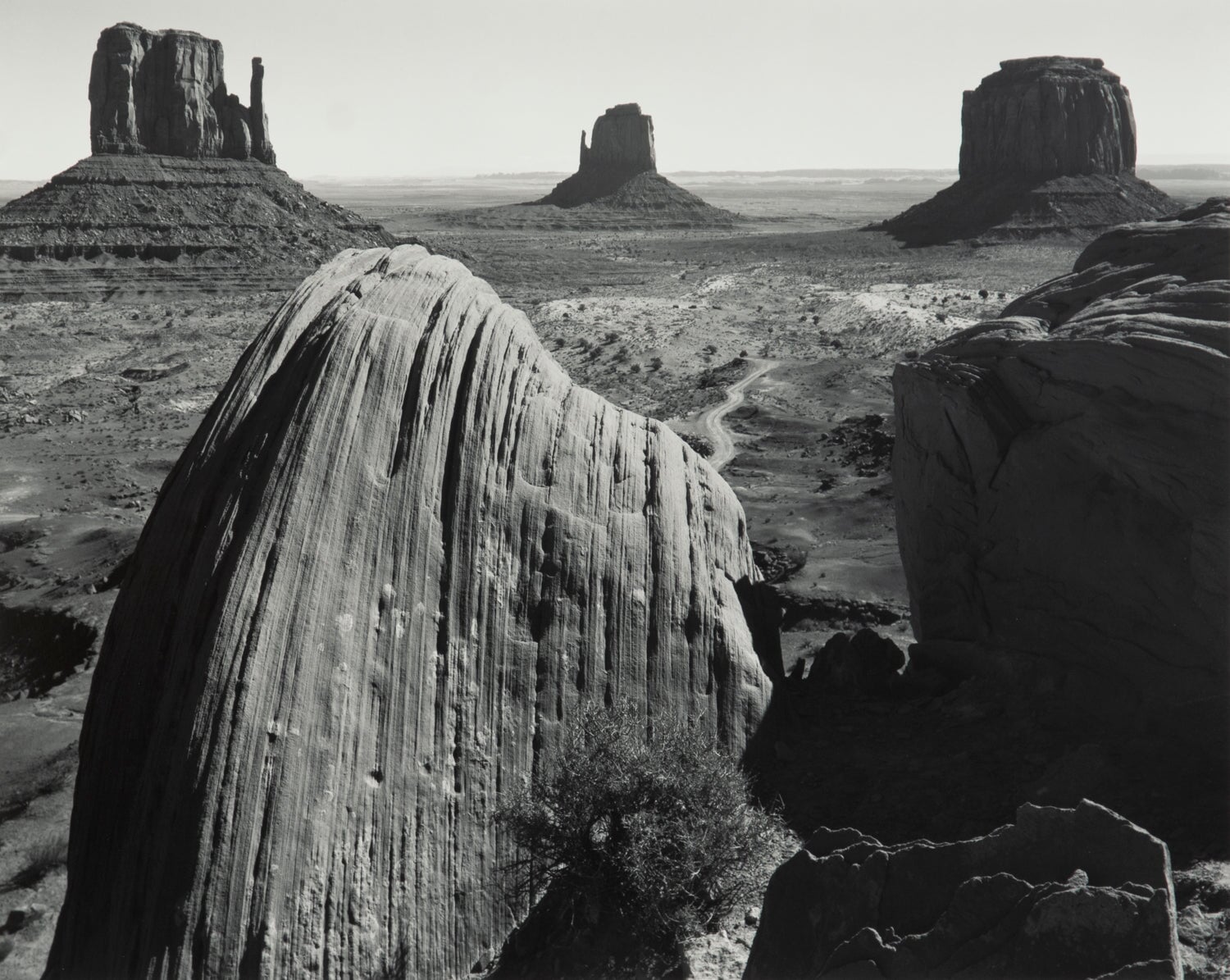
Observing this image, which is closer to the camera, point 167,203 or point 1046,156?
point 167,203

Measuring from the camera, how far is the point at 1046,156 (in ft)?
309

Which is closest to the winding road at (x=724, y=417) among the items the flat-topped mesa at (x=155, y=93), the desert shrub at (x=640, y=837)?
the desert shrub at (x=640, y=837)

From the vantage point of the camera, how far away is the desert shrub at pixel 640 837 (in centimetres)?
870

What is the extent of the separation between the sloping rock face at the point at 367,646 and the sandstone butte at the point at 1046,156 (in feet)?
274

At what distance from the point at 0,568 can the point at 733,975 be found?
2104 cm

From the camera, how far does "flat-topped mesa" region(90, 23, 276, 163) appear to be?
78062 millimetres

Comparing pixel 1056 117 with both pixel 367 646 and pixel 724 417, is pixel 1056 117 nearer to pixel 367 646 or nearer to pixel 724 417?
pixel 724 417

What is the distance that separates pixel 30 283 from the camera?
208 ft

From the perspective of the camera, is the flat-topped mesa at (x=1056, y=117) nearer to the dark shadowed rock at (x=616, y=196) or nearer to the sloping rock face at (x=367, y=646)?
the dark shadowed rock at (x=616, y=196)

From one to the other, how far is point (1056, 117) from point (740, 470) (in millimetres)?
75386

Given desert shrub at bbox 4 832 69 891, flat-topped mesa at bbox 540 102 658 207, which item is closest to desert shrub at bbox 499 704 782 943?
desert shrub at bbox 4 832 69 891

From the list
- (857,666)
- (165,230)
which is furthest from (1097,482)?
(165,230)

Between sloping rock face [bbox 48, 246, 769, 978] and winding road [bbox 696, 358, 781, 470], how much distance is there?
1884 cm

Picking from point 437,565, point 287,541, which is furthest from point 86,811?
point 437,565
